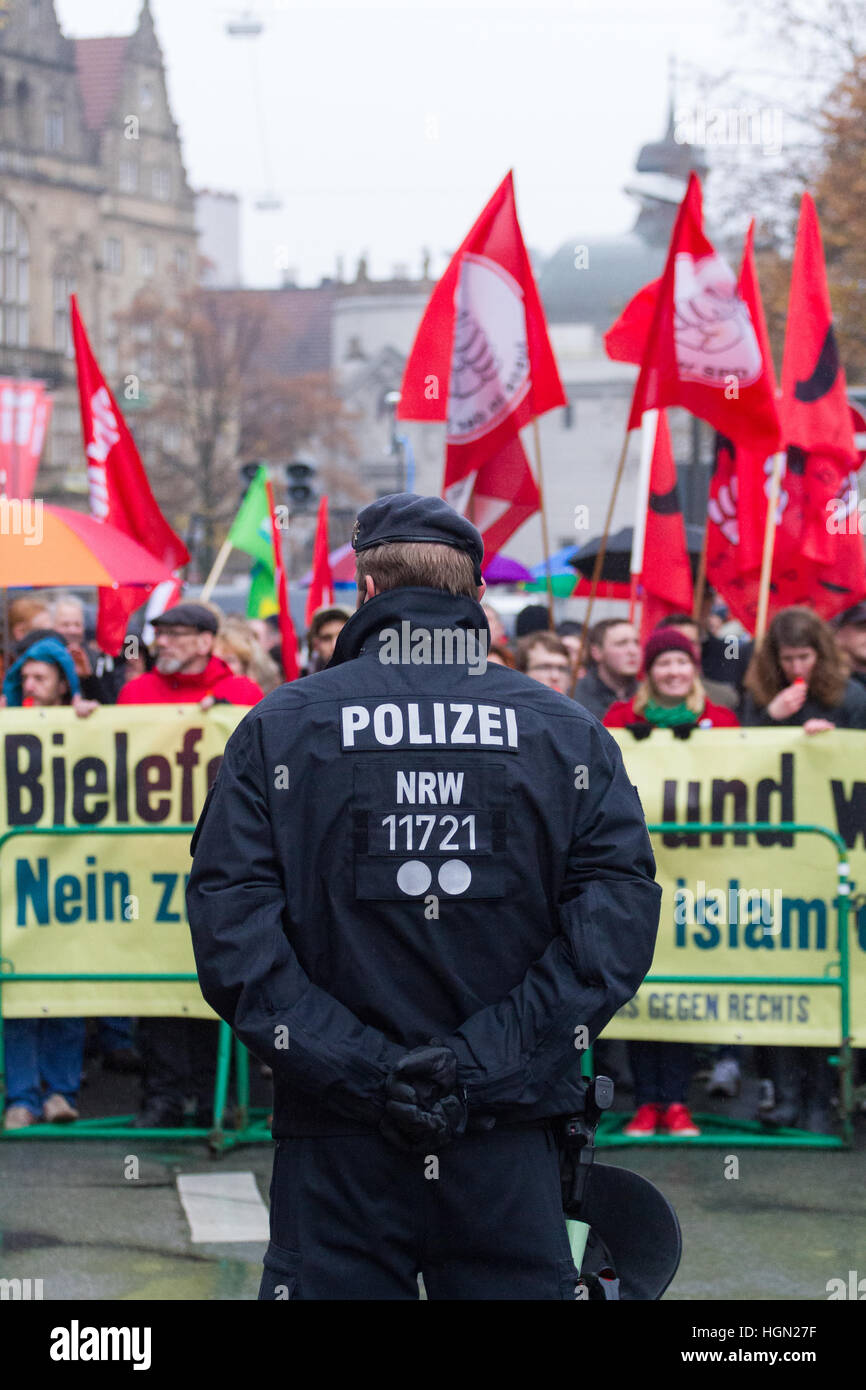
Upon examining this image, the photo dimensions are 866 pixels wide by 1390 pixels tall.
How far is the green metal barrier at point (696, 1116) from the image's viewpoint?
6.66 meters

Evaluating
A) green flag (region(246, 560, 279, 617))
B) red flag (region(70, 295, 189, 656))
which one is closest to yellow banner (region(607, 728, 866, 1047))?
red flag (region(70, 295, 189, 656))

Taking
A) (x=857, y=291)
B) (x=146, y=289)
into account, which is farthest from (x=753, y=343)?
(x=146, y=289)

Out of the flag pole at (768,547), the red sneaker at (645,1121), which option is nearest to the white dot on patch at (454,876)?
the red sneaker at (645,1121)

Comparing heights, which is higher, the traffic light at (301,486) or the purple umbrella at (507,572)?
the traffic light at (301,486)

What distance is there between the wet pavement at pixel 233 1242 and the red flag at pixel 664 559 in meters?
2.38

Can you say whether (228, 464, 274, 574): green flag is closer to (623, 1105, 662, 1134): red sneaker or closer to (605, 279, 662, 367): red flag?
(605, 279, 662, 367): red flag

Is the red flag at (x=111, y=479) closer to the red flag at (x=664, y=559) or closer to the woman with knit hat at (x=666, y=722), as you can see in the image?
the red flag at (x=664, y=559)

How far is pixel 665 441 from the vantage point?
9.09 metres

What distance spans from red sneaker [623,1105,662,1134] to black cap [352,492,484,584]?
4.01m

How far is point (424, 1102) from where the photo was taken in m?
2.94

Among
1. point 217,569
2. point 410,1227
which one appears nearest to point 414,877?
point 410,1227

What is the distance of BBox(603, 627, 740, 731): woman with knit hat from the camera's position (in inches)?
279

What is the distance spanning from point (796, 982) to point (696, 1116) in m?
0.70

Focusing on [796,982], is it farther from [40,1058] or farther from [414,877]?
[414,877]
